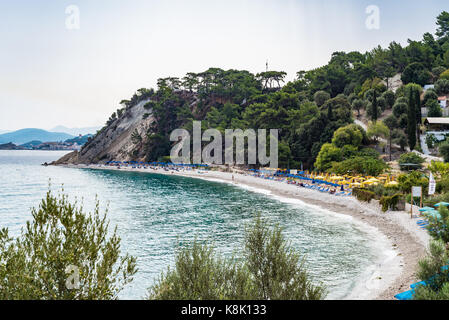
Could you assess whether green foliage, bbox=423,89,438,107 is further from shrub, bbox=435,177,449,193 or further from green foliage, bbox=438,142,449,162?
shrub, bbox=435,177,449,193

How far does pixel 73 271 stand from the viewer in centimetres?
949

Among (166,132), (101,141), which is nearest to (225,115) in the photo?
(166,132)

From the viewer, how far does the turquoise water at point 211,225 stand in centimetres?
2159

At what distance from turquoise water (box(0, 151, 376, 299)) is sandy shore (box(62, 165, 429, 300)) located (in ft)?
2.99

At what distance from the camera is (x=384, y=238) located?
1070 inches

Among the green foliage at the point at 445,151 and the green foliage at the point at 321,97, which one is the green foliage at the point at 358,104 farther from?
the green foliage at the point at 445,151

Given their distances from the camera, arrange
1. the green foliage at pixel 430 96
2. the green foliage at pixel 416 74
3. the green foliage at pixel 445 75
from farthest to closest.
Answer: the green foliage at pixel 416 74 < the green foliage at pixel 445 75 < the green foliage at pixel 430 96

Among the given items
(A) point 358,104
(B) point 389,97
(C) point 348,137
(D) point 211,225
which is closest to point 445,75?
(B) point 389,97

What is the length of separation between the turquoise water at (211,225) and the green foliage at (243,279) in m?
1.37

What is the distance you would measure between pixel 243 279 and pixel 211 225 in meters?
22.9

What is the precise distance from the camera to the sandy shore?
17750mm

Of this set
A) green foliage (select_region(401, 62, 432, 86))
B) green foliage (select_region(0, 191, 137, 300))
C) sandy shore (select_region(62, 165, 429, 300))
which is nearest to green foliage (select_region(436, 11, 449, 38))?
green foliage (select_region(401, 62, 432, 86))

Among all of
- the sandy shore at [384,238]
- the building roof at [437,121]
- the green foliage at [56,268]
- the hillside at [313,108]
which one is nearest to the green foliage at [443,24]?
the hillside at [313,108]
